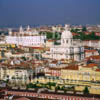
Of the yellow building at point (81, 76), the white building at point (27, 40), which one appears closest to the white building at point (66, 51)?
the yellow building at point (81, 76)

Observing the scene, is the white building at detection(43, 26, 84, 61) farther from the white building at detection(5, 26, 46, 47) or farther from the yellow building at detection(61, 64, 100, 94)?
the white building at detection(5, 26, 46, 47)

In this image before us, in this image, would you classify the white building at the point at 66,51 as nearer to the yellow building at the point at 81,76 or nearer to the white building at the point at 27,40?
the yellow building at the point at 81,76

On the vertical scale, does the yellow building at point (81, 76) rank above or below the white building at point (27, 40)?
below

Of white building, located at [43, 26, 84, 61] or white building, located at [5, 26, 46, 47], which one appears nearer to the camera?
white building, located at [43, 26, 84, 61]

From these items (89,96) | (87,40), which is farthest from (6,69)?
(87,40)

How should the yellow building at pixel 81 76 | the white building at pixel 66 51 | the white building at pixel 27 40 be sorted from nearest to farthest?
the yellow building at pixel 81 76 → the white building at pixel 66 51 → the white building at pixel 27 40

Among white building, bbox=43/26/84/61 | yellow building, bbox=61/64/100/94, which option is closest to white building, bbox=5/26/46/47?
white building, bbox=43/26/84/61

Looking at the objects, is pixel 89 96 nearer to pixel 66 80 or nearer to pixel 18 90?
pixel 18 90

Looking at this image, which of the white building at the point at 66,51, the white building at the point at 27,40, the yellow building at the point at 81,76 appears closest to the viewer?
the yellow building at the point at 81,76

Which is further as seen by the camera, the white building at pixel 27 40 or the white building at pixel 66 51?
the white building at pixel 27 40

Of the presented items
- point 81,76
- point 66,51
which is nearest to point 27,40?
point 66,51

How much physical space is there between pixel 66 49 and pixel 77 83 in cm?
554

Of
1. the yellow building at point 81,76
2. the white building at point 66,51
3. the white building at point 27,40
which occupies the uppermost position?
the white building at point 27,40

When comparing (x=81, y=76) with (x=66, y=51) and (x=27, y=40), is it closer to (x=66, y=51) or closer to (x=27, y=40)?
(x=66, y=51)
